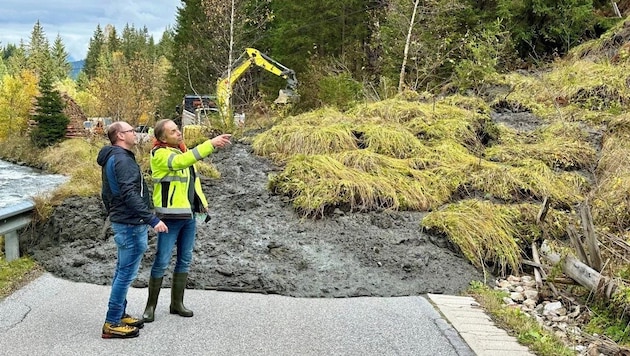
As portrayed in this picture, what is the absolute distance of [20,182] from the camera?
797 inches

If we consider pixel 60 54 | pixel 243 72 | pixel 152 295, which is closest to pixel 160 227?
pixel 152 295

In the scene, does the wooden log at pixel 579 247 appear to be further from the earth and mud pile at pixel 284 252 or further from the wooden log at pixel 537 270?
the earth and mud pile at pixel 284 252

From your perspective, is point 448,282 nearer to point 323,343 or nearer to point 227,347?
point 323,343

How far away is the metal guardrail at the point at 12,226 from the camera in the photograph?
5379 millimetres

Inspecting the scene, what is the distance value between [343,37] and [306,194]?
60.3 ft

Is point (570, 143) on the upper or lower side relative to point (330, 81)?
lower

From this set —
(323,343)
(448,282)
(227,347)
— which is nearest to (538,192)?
(448,282)

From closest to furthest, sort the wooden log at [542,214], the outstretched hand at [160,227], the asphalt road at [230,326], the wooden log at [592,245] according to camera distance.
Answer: the asphalt road at [230,326]
the outstretched hand at [160,227]
the wooden log at [592,245]
the wooden log at [542,214]

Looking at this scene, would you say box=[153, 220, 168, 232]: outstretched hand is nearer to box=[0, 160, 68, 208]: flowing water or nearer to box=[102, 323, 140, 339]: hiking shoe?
box=[102, 323, 140, 339]: hiking shoe

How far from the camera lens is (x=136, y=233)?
3926mm

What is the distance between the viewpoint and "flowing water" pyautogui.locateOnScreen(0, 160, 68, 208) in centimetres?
1487

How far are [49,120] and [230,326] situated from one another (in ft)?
100

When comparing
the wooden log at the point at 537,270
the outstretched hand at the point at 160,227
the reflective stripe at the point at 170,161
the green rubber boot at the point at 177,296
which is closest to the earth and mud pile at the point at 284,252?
the wooden log at the point at 537,270

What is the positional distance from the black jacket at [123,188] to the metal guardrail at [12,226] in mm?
2087
